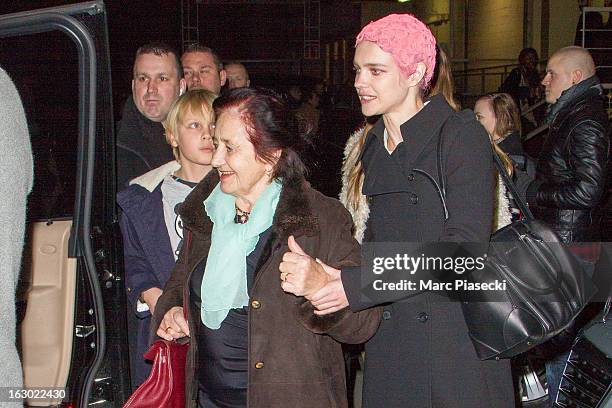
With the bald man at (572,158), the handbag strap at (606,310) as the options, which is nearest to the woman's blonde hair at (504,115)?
the bald man at (572,158)

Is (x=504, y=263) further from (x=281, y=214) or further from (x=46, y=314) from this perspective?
(x=46, y=314)

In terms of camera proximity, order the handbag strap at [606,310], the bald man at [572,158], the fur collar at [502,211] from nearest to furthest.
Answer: the handbag strap at [606,310] → the fur collar at [502,211] → the bald man at [572,158]

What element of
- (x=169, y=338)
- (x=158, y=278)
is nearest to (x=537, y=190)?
(x=158, y=278)

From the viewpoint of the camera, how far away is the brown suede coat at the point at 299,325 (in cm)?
283

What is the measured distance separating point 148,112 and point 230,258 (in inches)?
79.6

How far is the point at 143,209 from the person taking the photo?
3.81m

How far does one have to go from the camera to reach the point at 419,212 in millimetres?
2895

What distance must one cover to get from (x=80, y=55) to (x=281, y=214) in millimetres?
829

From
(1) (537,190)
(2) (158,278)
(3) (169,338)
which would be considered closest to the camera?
(3) (169,338)

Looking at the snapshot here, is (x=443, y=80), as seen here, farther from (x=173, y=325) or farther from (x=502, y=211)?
(x=173, y=325)

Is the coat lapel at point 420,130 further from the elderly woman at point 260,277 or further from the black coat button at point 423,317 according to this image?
the black coat button at point 423,317

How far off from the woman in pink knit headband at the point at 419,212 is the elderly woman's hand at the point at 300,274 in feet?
0.07

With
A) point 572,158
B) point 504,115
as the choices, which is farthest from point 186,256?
point 504,115

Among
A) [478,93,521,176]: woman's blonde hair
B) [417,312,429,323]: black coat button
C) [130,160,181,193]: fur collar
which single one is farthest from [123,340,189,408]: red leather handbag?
[478,93,521,176]: woman's blonde hair
